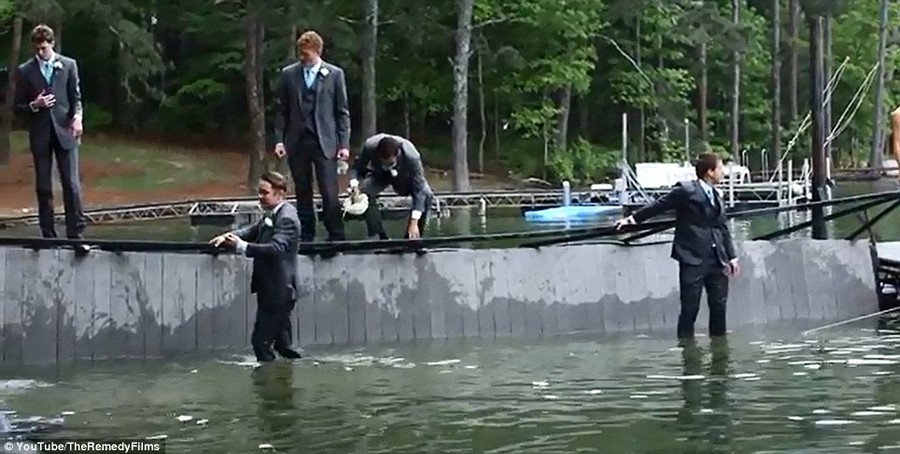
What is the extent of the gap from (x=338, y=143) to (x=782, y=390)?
192 inches

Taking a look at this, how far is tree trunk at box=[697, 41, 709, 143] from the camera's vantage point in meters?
63.6

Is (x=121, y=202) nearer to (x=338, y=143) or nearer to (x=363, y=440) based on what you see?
(x=338, y=143)

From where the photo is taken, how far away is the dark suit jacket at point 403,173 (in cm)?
1453

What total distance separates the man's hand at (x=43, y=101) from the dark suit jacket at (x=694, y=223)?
4.87 metres

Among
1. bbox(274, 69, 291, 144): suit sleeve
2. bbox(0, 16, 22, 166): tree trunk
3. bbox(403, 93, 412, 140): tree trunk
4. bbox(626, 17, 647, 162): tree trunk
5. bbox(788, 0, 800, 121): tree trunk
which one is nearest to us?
bbox(274, 69, 291, 144): suit sleeve

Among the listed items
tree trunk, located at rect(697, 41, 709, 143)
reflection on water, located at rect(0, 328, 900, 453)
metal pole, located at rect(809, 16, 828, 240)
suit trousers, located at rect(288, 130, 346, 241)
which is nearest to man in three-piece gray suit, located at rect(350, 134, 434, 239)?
suit trousers, located at rect(288, 130, 346, 241)

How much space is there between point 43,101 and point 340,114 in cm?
260

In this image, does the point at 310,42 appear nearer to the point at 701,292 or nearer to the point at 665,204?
the point at 665,204

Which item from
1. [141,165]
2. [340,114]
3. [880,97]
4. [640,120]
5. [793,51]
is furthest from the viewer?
[793,51]

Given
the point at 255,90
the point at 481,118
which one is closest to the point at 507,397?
the point at 255,90

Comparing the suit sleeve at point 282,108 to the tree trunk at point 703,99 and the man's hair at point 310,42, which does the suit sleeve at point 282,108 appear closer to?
the man's hair at point 310,42

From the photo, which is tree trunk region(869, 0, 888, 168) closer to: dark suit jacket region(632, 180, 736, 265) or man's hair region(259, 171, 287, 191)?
dark suit jacket region(632, 180, 736, 265)

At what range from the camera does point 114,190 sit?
154ft

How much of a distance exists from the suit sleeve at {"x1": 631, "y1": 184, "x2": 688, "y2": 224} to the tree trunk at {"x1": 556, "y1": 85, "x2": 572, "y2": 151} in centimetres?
4574
